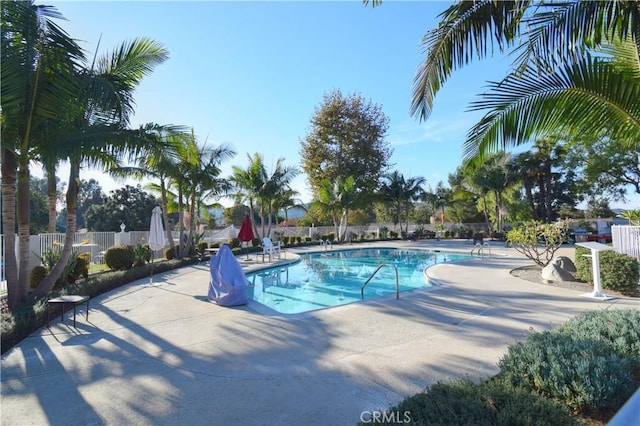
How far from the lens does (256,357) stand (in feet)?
14.3

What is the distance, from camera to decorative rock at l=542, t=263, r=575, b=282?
339 inches

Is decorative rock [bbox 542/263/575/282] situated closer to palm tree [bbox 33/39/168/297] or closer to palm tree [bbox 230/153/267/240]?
palm tree [bbox 33/39/168/297]

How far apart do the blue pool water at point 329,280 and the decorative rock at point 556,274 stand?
3080 mm

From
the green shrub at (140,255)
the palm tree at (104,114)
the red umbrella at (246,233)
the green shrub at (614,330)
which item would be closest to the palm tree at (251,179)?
the red umbrella at (246,233)

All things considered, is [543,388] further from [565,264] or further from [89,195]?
[89,195]

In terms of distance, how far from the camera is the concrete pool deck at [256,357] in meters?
3.11

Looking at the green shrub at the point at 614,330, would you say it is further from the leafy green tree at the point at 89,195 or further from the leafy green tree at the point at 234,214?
the leafy green tree at the point at 89,195

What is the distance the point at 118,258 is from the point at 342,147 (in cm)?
2215

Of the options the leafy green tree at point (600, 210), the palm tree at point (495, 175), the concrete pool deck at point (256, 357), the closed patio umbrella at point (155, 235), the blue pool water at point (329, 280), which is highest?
the palm tree at point (495, 175)

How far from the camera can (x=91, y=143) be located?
20.0 feet

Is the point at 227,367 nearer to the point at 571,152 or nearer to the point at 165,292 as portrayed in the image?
the point at 165,292

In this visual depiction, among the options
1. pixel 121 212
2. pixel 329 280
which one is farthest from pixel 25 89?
pixel 121 212

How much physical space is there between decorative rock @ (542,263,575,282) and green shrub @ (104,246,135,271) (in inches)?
527

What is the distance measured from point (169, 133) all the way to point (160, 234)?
455cm
